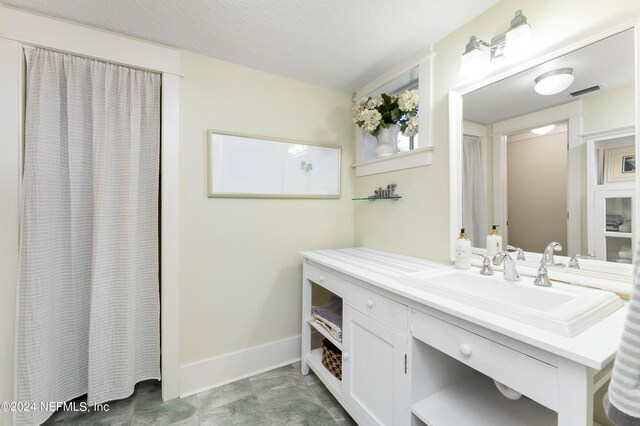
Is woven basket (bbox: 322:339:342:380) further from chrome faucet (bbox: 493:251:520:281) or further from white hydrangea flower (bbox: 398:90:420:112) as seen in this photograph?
white hydrangea flower (bbox: 398:90:420:112)

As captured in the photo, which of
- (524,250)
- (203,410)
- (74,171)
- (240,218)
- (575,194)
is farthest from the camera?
(240,218)

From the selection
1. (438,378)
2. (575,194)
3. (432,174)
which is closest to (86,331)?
(438,378)

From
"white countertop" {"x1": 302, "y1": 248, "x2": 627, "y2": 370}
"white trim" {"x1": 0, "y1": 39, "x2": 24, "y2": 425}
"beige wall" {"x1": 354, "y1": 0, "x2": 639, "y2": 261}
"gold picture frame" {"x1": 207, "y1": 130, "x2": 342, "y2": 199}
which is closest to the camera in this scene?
"white countertop" {"x1": 302, "y1": 248, "x2": 627, "y2": 370}

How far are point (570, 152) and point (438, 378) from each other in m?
1.12

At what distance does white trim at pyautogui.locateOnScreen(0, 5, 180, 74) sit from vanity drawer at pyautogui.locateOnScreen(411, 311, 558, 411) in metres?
2.00

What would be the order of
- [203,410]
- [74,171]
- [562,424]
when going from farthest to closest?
[203,410] → [74,171] → [562,424]

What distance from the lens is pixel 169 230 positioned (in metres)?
1.71

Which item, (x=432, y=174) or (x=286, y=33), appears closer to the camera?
(x=286, y=33)

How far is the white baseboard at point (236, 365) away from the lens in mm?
1783

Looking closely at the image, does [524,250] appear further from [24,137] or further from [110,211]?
[24,137]

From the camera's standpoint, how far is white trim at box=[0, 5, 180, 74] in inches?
54.1

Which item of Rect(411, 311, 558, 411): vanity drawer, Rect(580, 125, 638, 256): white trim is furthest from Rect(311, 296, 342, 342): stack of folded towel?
Rect(580, 125, 638, 256): white trim

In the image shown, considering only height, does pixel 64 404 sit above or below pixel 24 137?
below

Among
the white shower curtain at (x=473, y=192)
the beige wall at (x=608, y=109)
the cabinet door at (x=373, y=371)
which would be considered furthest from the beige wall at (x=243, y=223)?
the beige wall at (x=608, y=109)
